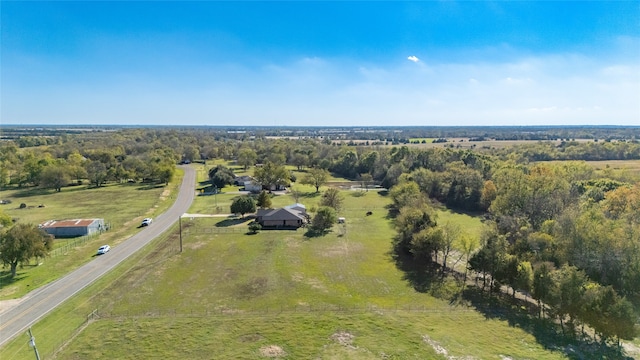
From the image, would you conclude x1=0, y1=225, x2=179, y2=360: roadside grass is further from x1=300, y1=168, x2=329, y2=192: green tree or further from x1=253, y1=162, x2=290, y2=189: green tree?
→ x1=300, y1=168, x2=329, y2=192: green tree

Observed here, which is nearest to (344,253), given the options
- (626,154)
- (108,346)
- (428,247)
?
(428,247)

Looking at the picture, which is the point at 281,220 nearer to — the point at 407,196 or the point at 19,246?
the point at 407,196

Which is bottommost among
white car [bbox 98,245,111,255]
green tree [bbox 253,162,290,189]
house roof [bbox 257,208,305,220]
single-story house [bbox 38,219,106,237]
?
white car [bbox 98,245,111,255]

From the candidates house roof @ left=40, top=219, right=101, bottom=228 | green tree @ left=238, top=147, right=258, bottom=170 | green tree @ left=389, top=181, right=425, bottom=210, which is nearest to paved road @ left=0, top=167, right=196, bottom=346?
house roof @ left=40, top=219, right=101, bottom=228

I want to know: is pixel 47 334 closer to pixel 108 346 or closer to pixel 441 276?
pixel 108 346

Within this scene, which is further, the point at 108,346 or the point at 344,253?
the point at 344,253

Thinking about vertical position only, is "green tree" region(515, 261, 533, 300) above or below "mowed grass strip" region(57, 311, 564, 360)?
above

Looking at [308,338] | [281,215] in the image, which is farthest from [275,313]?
[281,215]

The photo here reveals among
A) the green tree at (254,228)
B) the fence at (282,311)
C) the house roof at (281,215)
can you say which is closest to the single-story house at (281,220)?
the house roof at (281,215)
